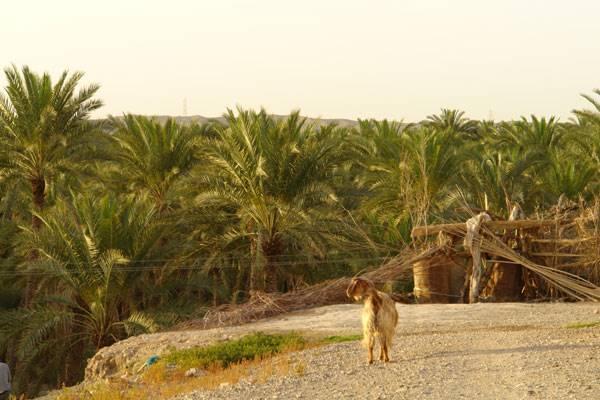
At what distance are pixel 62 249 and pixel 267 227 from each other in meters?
4.90

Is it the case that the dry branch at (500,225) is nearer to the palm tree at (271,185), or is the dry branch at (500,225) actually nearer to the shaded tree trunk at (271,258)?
the palm tree at (271,185)

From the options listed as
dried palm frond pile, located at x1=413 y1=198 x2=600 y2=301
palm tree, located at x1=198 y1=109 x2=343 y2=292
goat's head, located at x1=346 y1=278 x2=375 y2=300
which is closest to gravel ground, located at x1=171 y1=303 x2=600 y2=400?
goat's head, located at x1=346 y1=278 x2=375 y2=300

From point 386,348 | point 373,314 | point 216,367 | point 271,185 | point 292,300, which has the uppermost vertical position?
point 271,185

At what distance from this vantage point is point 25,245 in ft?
69.5

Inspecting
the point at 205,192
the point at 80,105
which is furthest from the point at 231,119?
the point at 80,105

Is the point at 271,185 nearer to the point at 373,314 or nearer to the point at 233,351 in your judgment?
the point at 233,351

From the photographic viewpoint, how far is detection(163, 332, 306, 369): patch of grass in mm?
13125

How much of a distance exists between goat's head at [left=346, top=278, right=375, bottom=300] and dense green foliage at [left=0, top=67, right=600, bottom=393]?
904 centimetres

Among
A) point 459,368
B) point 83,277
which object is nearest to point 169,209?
point 83,277

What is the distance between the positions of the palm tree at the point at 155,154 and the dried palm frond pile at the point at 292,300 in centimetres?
643

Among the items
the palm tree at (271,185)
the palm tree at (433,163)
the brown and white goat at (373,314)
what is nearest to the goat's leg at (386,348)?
the brown and white goat at (373,314)

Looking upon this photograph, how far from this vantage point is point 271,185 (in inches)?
846

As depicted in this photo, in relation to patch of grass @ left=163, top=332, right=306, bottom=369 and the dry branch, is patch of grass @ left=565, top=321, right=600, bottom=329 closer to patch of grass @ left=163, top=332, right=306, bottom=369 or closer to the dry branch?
patch of grass @ left=163, top=332, right=306, bottom=369

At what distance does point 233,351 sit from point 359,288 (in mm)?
3880
